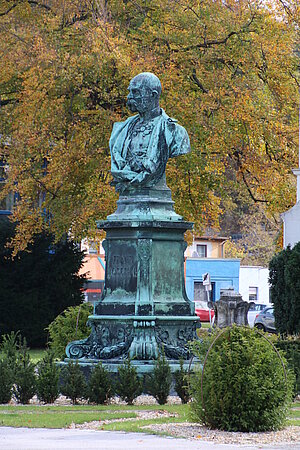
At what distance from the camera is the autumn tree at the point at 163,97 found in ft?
96.8

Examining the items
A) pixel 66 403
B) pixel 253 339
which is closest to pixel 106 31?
pixel 66 403

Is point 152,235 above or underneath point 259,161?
underneath

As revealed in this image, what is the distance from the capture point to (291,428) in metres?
12.1

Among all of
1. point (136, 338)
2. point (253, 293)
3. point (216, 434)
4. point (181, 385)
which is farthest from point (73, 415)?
point (253, 293)

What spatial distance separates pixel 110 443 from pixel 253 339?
102 inches

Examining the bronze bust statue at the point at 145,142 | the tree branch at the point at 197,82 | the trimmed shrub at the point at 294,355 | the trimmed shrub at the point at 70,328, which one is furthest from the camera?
the tree branch at the point at 197,82

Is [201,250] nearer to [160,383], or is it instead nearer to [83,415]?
[160,383]

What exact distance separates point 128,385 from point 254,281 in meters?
59.0

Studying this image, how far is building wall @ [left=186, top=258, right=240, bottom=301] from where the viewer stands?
70688mm

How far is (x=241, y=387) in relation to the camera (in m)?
11.8

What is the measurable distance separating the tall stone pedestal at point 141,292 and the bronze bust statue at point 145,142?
0.47m

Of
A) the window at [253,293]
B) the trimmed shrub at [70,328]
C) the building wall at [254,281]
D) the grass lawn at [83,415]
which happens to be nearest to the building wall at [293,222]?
the trimmed shrub at [70,328]

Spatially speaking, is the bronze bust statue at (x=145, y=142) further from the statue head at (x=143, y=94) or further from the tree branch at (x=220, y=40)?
the tree branch at (x=220, y=40)

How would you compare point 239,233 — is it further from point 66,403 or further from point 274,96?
point 66,403
